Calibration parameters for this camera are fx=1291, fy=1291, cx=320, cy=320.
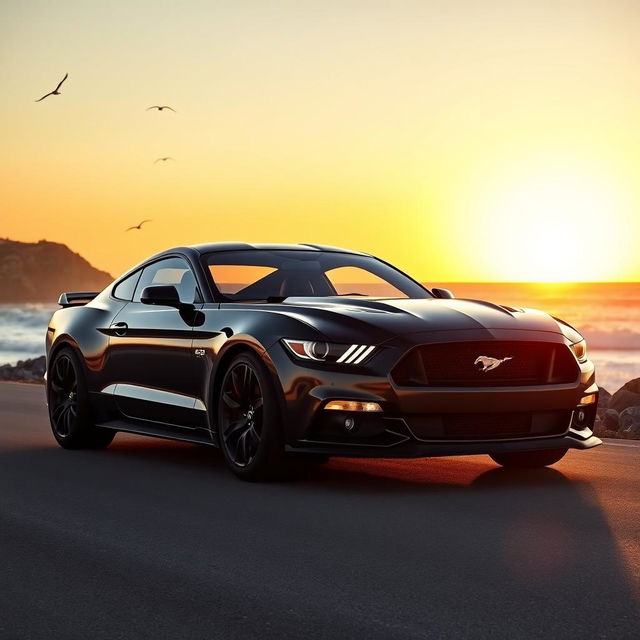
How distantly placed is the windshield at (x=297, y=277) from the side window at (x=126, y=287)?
3.49 ft

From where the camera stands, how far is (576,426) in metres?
8.03

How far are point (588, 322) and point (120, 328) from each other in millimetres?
59452

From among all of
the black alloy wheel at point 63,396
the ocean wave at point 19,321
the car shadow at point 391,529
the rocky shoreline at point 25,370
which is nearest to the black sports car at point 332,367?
the car shadow at point 391,529

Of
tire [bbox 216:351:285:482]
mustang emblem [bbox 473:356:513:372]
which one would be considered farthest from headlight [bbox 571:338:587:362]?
tire [bbox 216:351:285:482]

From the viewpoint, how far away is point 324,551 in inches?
231

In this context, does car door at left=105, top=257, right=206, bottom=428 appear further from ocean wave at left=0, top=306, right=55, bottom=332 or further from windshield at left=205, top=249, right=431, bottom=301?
ocean wave at left=0, top=306, right=55, bottom=332

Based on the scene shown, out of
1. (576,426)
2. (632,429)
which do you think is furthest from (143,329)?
(632,429)

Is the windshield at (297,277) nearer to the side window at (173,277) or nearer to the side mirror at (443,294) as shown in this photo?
the side mirror at (443,294)

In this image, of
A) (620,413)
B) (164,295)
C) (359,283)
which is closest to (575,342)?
(359,283)

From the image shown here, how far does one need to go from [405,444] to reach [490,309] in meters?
1.25

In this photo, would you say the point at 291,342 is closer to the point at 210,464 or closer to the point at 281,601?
the point at 210,464

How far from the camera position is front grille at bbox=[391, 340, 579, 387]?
746 cm

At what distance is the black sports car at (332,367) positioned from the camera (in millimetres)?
7445

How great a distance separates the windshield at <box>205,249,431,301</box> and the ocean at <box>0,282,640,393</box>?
2184cm
